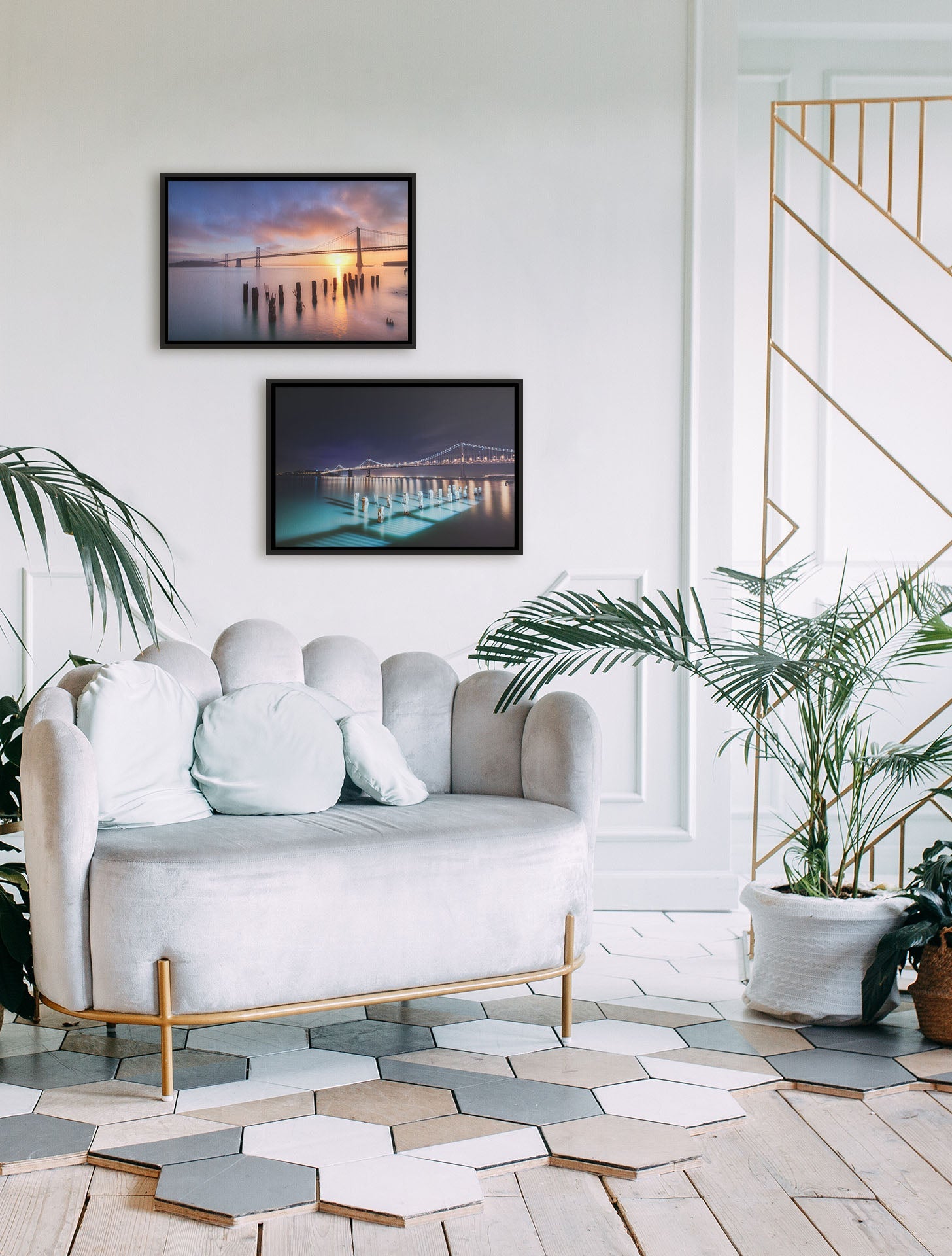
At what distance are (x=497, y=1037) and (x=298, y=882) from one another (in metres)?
0.60

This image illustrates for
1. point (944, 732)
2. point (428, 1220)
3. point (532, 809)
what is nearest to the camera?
point (428, 1220)

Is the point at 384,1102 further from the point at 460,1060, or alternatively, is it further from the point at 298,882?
the point at 298,882

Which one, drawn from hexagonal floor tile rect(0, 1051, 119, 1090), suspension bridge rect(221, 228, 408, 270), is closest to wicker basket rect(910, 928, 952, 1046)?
hexagonal floor tile rect(0, 1051, 119, 1090)

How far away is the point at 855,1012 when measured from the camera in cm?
228

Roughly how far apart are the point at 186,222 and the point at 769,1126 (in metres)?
2.83

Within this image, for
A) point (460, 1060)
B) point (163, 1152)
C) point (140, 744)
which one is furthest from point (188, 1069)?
point (140, 744)

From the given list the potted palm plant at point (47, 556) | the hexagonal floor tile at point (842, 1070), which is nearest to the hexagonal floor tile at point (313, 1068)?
the potted palm plant at point (47, 556)

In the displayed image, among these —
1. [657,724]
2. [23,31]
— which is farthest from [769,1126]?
[23,31]

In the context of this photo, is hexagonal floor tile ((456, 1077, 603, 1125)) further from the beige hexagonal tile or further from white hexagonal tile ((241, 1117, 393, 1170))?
white hexagonal tile ((241, 1117, 393, 1170))

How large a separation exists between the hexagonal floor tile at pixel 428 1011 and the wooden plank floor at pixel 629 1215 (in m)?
0.71

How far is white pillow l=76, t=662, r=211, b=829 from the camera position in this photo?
2029 millimetres

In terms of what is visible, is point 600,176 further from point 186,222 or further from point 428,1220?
point 428,1220

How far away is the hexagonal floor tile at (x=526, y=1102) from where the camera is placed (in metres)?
1.85

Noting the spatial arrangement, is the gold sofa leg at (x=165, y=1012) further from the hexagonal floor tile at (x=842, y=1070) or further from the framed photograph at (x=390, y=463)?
the framed photograph at (x=390, y=463)
